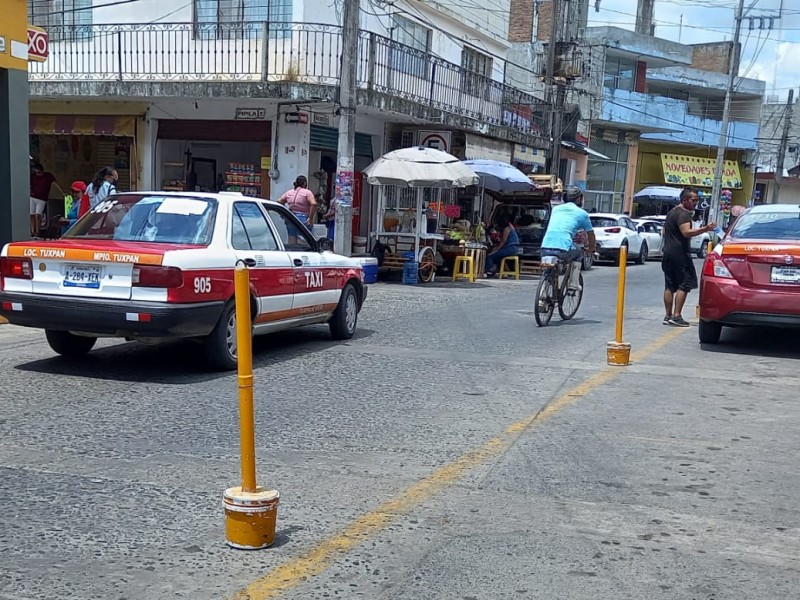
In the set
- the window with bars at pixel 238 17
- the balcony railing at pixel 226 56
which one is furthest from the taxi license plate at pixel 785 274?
the window with bars at pixel 238 17

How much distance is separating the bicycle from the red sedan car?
1986 mm

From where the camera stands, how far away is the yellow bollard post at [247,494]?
3.75 m

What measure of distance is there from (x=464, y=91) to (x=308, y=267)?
1484 centimetres

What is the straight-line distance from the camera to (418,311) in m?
12.8

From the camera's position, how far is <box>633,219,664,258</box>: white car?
1130 inches

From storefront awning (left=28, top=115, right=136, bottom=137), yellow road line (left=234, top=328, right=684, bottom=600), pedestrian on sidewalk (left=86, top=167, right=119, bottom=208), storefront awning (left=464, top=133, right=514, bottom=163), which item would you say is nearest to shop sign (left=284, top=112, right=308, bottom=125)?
storefront awning (left=28, top=115, right=136, bottom=137)

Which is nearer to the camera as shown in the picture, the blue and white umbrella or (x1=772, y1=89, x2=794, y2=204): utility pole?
the blue and white umbrella

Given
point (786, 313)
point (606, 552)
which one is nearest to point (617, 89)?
point (786, 313)

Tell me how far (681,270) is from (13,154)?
8970 millimetres

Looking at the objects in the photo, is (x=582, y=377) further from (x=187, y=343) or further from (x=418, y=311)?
(x=418, y=311)

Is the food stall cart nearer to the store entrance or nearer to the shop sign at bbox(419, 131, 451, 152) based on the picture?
the shop sign at bbox(419, 131, 451, 152)

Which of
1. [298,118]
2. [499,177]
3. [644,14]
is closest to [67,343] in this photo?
[298,118]

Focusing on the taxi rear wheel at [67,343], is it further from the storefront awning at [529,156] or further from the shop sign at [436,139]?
the storefront awning at [529,156]

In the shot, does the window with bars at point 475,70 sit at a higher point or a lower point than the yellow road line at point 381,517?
higher
